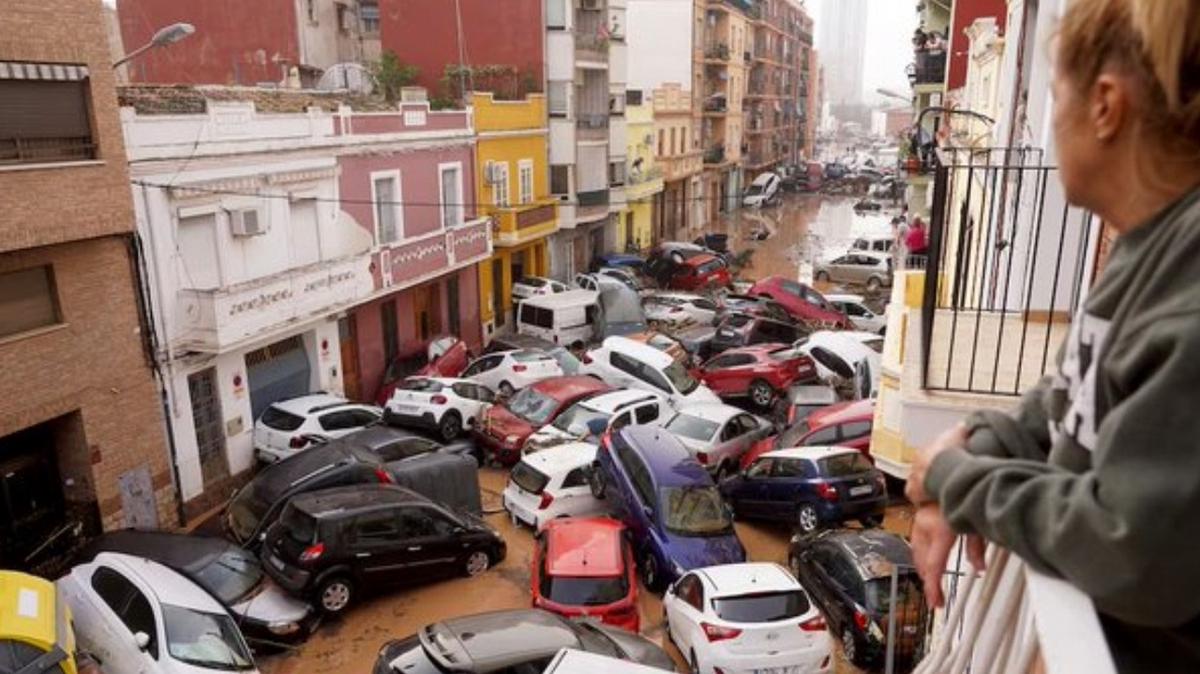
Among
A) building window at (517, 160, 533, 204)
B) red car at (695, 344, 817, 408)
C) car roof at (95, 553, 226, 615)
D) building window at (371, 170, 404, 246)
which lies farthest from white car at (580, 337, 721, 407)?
car roof at (95, 553, 226, 615)

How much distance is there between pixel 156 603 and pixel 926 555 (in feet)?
30.0

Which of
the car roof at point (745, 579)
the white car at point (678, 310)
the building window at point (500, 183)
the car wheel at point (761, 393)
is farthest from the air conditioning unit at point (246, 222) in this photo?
the white car at point (678, 310)

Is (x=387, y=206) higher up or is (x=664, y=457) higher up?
(x=387, y=206)

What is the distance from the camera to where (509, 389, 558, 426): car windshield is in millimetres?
16688

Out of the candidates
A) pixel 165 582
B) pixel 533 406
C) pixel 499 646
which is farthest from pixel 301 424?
pixel 499 646

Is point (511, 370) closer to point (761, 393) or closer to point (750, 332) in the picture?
point (761, 393)

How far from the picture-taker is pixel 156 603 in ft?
29.2

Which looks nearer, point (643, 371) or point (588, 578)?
point (588, 578)

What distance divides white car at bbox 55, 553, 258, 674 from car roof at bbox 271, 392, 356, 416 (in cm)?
644

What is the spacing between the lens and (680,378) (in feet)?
60.5

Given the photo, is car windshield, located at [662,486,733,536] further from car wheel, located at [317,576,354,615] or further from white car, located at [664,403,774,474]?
car wheel, located at [317,576,354,615]

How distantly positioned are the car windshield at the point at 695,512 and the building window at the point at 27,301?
9.22 metres

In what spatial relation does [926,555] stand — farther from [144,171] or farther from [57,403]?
[144,171]

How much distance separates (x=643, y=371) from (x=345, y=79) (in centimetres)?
1339
